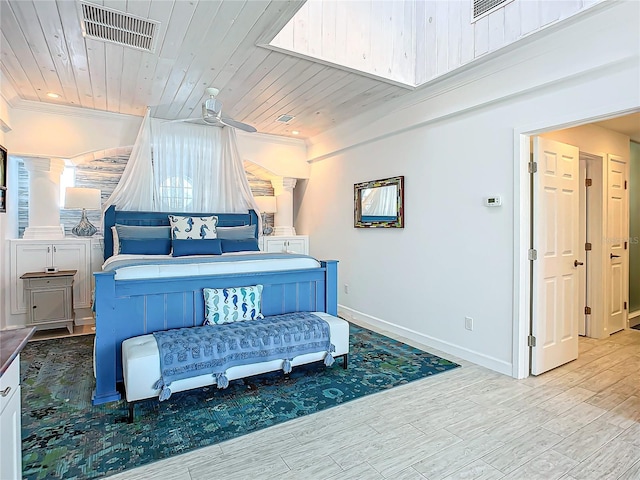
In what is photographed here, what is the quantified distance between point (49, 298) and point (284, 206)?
3.40 m

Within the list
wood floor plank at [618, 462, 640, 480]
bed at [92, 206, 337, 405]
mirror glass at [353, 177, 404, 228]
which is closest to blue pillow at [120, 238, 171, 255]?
bed at [92, 206, 337, 405]

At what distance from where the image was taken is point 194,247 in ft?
14.6

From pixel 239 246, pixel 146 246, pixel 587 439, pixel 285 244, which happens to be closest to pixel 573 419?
pixel 587 439

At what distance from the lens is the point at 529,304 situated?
10.1ft

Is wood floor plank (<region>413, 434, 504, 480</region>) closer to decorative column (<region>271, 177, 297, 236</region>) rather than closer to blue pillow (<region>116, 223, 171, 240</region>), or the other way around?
blue pillow (<region>116, 223, 171, 240</region>)

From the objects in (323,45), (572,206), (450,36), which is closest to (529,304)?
(572,206)

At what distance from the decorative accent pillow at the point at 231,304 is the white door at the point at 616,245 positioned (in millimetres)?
4101

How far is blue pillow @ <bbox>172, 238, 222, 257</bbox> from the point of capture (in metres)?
4.40

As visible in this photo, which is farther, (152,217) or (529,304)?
(152,217)

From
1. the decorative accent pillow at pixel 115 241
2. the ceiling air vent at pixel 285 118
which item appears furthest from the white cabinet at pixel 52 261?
the ceiling air vent at pixel 285 118

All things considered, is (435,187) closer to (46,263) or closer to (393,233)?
(393,233)

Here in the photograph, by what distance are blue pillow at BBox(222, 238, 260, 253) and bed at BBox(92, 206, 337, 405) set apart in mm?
1571

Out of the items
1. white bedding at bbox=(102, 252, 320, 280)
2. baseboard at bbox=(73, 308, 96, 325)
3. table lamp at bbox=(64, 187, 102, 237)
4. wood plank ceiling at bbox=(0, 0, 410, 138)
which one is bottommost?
baseboard at bbox=(73, 308, 96, 325)

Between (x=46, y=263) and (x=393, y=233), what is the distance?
4194 mm
